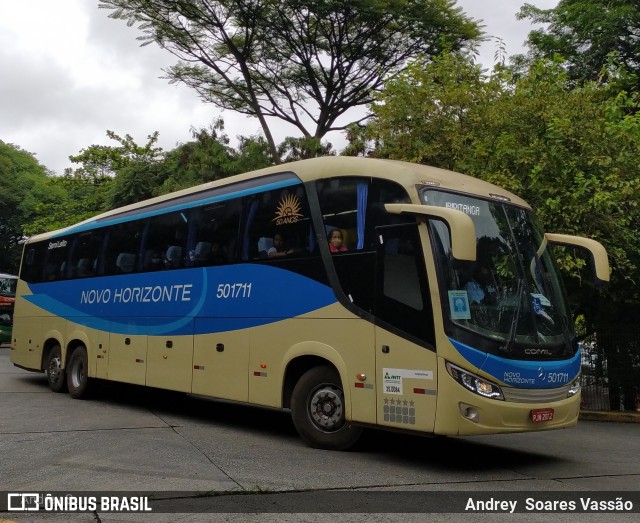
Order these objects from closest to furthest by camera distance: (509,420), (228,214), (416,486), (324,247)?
(416,486)
(509,420)
(324,247)
(228,214)

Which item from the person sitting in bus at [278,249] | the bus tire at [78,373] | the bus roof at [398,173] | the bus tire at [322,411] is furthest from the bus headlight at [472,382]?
the bus tire at [78,373]

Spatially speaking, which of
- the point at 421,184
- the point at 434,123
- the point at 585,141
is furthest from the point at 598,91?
the point at 421,184

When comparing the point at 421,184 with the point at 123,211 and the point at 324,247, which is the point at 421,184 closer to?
the point at 324,247

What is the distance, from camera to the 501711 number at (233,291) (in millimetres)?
9895

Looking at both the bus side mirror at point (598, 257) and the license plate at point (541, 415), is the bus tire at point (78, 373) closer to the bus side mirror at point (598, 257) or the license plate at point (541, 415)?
the license plate at point (541, 415)

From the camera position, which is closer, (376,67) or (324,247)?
(324,247)

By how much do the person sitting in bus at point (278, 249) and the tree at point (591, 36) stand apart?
15.1m

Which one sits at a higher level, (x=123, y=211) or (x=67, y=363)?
(x=123, y=211)

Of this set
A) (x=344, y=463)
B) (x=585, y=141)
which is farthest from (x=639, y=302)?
(x=344, y=463)

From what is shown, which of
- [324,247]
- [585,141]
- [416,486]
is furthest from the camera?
[585,141]

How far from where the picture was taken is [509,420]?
7387 mm

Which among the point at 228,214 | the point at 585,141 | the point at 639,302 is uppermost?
the point at 585,141

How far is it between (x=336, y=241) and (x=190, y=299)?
3240mm

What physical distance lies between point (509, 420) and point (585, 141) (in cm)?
664
